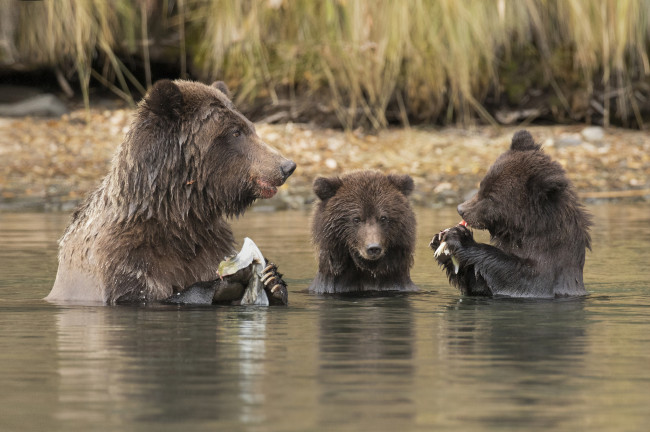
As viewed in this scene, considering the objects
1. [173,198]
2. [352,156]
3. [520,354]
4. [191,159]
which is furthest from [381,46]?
[520,354]

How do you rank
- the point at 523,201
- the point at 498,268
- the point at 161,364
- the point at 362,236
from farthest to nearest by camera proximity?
the point at 362,236, the point at 523,201, the point at 498,268, the point at 161,364

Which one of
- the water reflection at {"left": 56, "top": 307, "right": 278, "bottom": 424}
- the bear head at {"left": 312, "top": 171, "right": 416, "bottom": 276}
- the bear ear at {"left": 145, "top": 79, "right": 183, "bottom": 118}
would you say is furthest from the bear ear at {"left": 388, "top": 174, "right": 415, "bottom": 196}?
the bear ear at {"left": 145, "top": 79, "right": 183, "bottom": 118}

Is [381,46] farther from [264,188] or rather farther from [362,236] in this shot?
[264,188]

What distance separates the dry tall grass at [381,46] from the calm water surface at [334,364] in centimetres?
802

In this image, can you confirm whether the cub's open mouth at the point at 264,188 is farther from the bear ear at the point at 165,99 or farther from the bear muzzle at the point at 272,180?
the bear ear at the point at 165,99

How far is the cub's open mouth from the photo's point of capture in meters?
7.53

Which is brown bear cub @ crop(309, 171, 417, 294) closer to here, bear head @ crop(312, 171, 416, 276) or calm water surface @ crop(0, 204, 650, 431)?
bear head @ crop(312, 171, 416, 276)

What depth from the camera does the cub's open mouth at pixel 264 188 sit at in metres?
7.53

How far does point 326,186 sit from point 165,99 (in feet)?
7.28

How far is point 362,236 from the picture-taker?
28.9 feet

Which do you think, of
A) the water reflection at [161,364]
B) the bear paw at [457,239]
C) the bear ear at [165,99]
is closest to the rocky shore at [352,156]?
the bear paw at [457,239]

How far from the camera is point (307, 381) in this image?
5.04 m

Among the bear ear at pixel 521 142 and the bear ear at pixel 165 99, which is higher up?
the bear ear at pixel 165 99

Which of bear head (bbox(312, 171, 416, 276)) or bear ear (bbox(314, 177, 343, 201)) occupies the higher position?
bear ear (bbox(314, 177, 343, 201))
